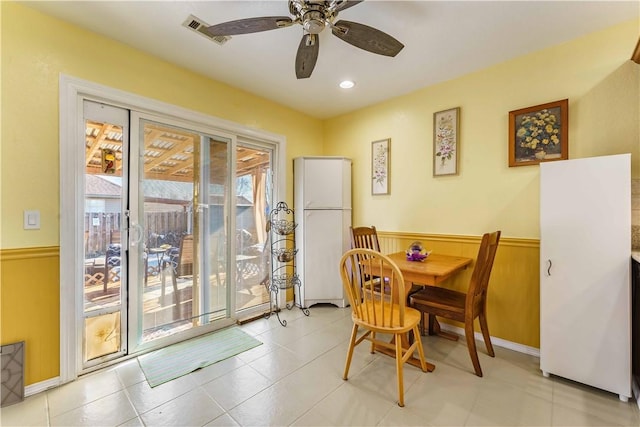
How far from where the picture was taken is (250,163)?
10.6ft

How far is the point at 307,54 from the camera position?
5.99ft

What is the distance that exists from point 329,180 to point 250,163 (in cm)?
99

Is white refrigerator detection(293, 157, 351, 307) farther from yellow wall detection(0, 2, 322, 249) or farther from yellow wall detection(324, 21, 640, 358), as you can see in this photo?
yellow wall detection(0, 2, 322, 249)

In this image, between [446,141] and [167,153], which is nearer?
[167,153]

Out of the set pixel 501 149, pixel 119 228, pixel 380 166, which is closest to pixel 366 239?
pixel 380 166

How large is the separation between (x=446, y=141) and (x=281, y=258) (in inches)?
86.7

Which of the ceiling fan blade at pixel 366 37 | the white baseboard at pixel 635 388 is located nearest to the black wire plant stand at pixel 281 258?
Result: the ceiling fan blade at pixel 366 37

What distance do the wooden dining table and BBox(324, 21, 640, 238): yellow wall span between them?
1.44ft

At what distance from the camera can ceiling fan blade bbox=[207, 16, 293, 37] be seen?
154cm

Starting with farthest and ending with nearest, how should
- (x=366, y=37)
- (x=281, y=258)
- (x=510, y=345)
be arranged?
(x=281, y=258), (x=510, y=345), (x=366, y=37)

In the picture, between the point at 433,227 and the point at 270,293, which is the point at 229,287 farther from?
the point at 433,227

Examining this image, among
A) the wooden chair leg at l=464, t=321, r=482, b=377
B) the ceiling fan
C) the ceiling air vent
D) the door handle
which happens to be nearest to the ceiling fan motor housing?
the ceiling fan

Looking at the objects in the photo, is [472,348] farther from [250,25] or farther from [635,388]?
[250,25]

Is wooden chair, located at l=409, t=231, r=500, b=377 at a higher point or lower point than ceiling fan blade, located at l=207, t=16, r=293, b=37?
lower
